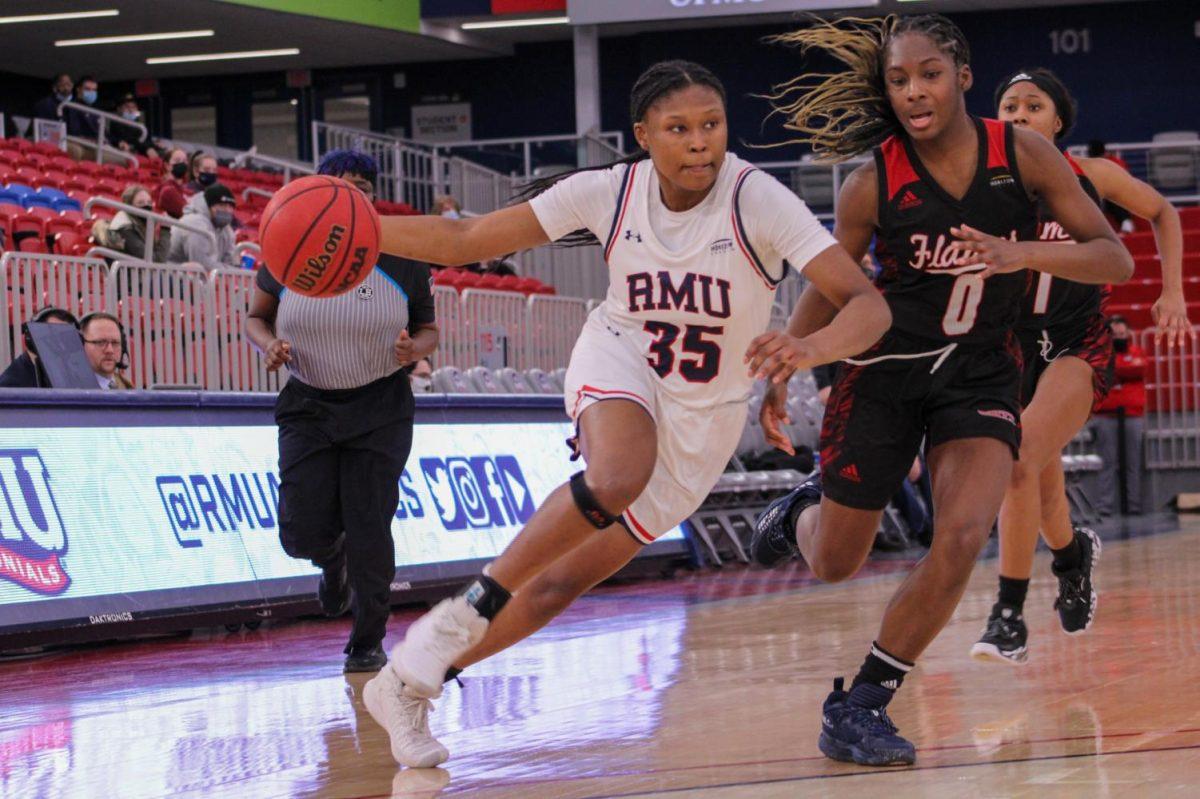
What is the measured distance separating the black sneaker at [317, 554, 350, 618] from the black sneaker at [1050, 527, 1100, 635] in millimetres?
2869

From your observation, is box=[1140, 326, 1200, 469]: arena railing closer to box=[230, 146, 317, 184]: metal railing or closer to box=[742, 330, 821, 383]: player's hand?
box=[230, 146, 317, 184]: metal railing

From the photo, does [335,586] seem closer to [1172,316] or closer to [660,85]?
[660,85]

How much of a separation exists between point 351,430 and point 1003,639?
2.63 m

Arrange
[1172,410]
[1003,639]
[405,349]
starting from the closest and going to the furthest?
[1003,639], [405,349], [1172,410]

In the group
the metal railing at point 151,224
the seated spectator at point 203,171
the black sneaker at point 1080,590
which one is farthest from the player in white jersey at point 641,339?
the seated spectator at point 203,171

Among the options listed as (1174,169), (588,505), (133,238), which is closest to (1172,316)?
(588,505)

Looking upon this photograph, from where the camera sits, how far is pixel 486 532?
10.2 meters

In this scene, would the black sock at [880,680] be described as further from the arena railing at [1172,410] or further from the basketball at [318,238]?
the arena railing at [1172,410]

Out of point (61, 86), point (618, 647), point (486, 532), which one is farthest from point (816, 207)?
point (618, 647)

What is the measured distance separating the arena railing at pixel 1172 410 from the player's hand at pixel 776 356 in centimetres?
1633

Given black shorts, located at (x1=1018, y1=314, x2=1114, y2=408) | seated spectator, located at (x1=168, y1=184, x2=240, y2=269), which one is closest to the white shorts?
black shorts, located at (x1=1018, y1=314, x2=1114, y2=408)

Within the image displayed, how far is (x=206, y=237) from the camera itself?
13.2 meters

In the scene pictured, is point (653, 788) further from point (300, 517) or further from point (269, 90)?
point (269, 90)

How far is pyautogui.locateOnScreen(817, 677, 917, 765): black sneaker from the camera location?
14.1 ft
